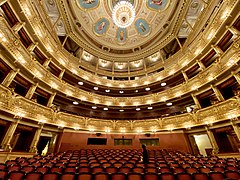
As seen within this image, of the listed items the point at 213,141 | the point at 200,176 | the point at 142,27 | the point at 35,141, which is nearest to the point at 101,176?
the point at 200,176

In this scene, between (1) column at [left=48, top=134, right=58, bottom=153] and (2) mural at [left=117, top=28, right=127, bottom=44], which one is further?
(2) mural at [left=117, top=28, right=127, bottom=44]

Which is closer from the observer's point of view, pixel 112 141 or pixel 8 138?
pixel 8 138

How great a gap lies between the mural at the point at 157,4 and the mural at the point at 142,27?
1957mm

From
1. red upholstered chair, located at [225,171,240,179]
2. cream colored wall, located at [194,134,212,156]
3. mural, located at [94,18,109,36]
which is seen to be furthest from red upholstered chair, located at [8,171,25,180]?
mural, located at [94,18,109,36]

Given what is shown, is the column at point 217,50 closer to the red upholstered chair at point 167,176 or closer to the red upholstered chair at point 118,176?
the red upholstered chair at point 167,176

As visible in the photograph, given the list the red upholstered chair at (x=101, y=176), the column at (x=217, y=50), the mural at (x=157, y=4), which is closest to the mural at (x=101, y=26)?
the mural at (x=157, y=4)

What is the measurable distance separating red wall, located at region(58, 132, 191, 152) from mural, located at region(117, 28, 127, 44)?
1459cm

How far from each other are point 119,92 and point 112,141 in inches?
265

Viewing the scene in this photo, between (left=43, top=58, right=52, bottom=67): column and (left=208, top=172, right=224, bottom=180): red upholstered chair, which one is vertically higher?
(left=43, top=58, right=52, bottom=67): column

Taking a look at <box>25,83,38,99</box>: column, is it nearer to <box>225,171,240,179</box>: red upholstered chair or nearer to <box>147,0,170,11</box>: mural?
<box>225,171,240,179</box>: red upholstered chair

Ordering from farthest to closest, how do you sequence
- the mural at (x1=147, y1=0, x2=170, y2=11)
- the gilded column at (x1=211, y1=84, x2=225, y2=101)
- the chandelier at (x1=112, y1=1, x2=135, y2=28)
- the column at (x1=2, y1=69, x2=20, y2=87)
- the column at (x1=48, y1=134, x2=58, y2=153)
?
the mural at (x1=147, y1=0, x2=170, y2=11), the chandelier at (x1=112, y1=1, x2=135, y2=28), the column at (x1=48, y1=134, x2=58, y2=153), the gilded column at (x1=211, y1=84, x2=225, y2=101), the column at (x1=2, y1=69, x2=20, y2=87)

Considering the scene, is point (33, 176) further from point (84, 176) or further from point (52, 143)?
point (52, 143)

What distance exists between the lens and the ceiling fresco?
1435 centimetres

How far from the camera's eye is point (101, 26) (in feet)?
55.3
